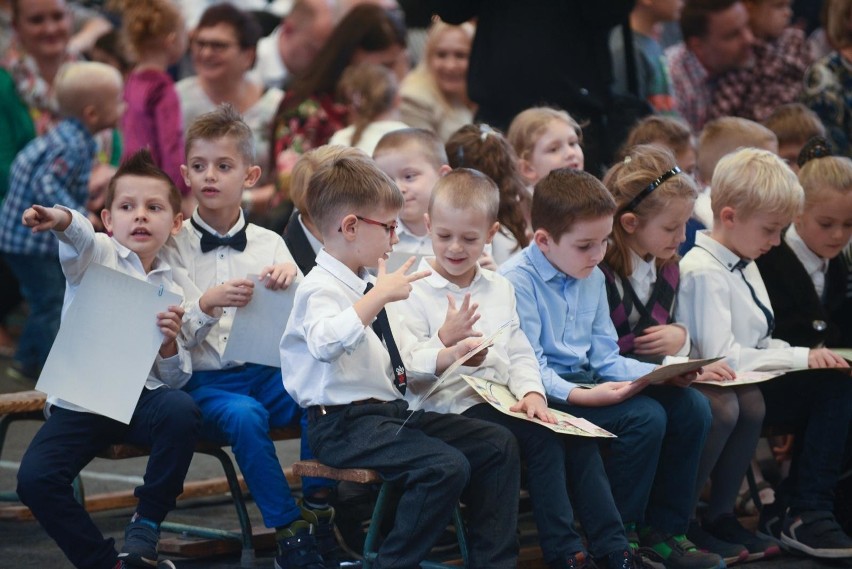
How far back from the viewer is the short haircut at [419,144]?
4.79 m

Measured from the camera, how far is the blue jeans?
21.9ft

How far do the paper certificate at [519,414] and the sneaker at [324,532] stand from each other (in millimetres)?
694

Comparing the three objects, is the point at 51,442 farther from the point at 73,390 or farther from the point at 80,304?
the point at 80,304

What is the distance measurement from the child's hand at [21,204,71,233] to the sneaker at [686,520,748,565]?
222 centimetres

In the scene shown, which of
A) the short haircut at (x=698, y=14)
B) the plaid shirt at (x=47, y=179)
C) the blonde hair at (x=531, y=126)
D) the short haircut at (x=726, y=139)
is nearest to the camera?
the blonde hair at (x=531, y=126)

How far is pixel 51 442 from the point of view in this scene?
12.3 feet

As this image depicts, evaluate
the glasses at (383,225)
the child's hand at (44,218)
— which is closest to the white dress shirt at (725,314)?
the glasses at (383,225)

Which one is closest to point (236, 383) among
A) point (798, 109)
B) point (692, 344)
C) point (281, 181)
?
point (692, 344)

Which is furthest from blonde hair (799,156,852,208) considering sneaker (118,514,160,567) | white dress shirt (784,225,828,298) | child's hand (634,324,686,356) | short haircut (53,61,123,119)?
short haircut (53,61,123,119)

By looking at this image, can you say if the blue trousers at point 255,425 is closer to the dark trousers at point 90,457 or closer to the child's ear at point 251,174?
the dark trousers at point 90,457

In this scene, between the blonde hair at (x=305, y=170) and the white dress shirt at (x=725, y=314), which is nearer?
the white dress shirt at (x=725, y=314)

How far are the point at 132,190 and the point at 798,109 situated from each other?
10.6 feet

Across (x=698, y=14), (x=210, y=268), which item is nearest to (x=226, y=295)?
(x=210, y=268)

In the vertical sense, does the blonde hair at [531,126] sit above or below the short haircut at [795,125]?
below
